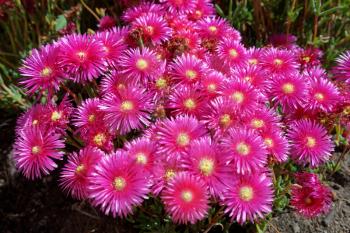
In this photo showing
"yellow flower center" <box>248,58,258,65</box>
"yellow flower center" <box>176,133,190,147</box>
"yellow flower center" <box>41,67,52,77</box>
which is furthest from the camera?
"yellow flower center" <box>248,58,258,65</box>

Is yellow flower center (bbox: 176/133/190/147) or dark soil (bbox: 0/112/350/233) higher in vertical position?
yellow flower center (bbox: 176/133/190/147)

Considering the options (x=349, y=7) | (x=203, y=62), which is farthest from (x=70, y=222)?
(x=349, y=7)

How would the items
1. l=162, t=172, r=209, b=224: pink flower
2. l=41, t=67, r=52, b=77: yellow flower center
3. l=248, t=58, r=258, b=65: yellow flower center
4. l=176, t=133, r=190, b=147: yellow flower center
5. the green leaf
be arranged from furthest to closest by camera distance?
the green leaf
l=248, t=58, r=258, b=65: yellow flower center
l=41, t=67, r=52, b=77: yellow flower center
l=176, t=133, r=190, b=147: yellow flower center
l=162, t=172, r=209, b=224: pink flower

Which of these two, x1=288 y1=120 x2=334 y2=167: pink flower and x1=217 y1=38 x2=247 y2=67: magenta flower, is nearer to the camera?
x1=288 y1=120 x2=334 y2=167: pink flower

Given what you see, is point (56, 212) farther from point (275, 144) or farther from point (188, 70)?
point (275, 144)

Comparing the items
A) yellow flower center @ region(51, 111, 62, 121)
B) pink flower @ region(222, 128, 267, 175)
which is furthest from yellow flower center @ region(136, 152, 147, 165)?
yellow flower center @ region(51, 111, 62, 121)

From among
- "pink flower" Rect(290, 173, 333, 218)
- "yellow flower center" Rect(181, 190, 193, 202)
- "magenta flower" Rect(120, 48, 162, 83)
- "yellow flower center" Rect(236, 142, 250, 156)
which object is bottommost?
"pink flower" Rect(290, 173, 333, 218)

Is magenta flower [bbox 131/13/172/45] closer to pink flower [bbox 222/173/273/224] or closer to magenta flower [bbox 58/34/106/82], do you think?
magenta flower [bbox 58/34/106/82]
